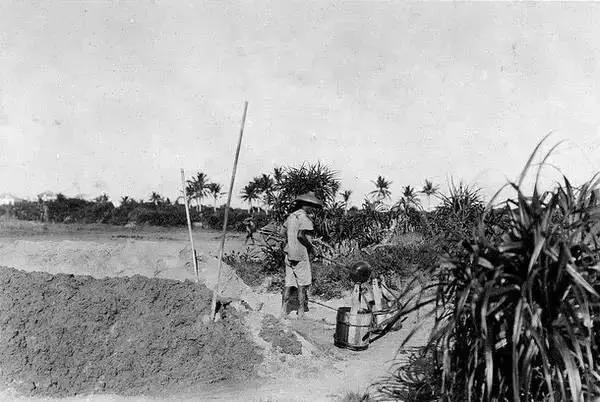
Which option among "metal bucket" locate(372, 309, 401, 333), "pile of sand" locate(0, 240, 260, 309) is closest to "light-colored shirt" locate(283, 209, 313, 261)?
"pile of sand" locate(0, 240, 260, 309)

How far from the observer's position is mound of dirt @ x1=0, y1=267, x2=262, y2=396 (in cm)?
442

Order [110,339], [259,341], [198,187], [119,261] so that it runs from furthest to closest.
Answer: [198,187], [119,261], [259,341], [110,339]

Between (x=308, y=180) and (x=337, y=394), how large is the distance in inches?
297

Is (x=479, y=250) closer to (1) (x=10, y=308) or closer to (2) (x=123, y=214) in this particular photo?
(1) (x=10, y=308)

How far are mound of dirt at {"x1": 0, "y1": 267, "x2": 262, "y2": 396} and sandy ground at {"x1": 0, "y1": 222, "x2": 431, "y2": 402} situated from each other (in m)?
0.19

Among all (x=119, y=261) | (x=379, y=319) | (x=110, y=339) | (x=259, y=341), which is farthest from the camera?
(x=119, y=261)

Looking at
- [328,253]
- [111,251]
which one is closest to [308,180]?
[328,253]

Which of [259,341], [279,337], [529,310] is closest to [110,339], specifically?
[259,341]

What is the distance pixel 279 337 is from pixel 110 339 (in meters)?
1.72

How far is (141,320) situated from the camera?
5.02m

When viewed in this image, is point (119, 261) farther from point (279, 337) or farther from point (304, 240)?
point (279, 337)

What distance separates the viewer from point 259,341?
5188mm

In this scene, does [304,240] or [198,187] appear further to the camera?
[198,187]

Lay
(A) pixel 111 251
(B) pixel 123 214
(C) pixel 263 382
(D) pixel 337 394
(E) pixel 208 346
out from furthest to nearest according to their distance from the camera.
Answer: (B) pixel 123 214 < (A) pixel 111 251 < (E) pixel 208 346 < (C) pixel 263 382 < (D) pixel 337 394
